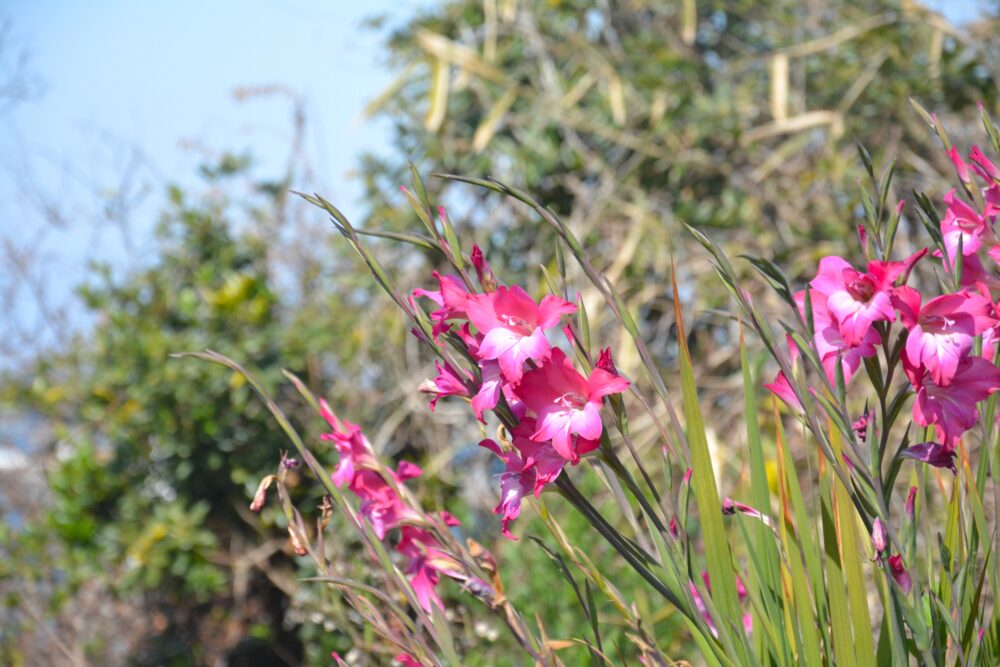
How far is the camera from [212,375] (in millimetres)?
2992

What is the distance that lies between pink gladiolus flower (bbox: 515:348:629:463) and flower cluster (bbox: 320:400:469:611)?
0.76 ft

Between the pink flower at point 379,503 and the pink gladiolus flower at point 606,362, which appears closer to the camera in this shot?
the pink gladiolus flower at point 606,362

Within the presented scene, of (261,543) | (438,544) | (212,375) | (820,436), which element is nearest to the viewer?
(820,436)

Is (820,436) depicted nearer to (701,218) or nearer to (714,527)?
(714,527)

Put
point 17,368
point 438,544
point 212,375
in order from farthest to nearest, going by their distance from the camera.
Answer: point 17,368 < point 212,375 < point 438,544

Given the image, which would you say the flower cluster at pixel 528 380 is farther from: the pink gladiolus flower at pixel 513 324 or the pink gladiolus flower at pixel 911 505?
the pink gladiolus flower at pixel 911 505

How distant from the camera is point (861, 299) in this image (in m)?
0.72

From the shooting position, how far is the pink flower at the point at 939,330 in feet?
2.28

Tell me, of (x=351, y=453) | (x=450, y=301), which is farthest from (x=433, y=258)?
(x=450, y=301)

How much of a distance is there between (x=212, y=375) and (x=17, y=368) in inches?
45.9

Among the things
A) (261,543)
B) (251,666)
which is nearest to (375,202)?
(261,543)

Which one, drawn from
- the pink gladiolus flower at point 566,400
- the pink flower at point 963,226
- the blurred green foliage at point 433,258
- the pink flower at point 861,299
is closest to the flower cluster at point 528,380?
the pink gladiolus flower at point 566,400

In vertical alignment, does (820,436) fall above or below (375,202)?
above

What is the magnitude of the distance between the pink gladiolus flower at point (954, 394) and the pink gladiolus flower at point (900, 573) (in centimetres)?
10
